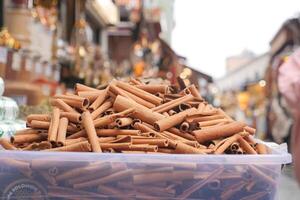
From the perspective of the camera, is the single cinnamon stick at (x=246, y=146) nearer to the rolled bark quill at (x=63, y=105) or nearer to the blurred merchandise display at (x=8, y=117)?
the rolled bark quill at (x=63, y=105)

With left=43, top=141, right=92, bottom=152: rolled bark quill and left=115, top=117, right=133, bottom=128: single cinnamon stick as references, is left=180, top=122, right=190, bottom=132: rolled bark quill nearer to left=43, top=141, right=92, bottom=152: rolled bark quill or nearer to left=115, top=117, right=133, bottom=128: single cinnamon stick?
left=115, top=117, right=133, bottom=128: single cinnamon stick

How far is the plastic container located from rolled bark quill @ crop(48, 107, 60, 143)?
9 cm

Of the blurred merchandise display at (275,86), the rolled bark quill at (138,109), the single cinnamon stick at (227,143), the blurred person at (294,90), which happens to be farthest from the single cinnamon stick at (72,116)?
the blurred merchandise display at (275,86)

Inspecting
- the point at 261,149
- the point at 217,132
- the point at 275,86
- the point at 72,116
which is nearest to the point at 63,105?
the point at 72,116

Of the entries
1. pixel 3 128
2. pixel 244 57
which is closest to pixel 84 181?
pixel 3 128

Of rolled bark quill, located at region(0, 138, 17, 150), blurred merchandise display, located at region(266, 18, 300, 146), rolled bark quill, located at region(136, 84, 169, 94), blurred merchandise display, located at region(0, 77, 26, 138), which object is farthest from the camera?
blurred merchandise display, located at region(266, 18, 300, 146)

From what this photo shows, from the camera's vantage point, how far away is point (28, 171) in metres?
1.11

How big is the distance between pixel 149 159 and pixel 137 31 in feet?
39.9

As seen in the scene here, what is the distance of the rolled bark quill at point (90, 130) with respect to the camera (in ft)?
3.78

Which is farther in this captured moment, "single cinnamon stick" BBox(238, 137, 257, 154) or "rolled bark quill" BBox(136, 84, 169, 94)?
"rolled bark quill" BBox(136, 84, 169, 94)

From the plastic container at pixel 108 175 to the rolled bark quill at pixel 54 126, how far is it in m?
0.09

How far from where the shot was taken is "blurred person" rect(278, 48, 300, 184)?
112 cm

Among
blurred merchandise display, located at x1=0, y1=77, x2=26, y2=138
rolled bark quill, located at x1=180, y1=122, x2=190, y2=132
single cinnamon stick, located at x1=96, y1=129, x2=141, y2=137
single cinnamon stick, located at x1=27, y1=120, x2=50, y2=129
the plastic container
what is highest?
rolled bark quill, located at x1=180, y1=122, x2=190, y2=132

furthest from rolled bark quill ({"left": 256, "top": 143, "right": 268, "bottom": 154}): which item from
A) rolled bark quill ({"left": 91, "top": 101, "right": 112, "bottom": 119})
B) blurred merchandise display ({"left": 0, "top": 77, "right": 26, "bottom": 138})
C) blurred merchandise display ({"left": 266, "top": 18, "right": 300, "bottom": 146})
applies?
blurred merchandise display ({"left": 266, "top": 18, "right": 300, "bottom": 146})
